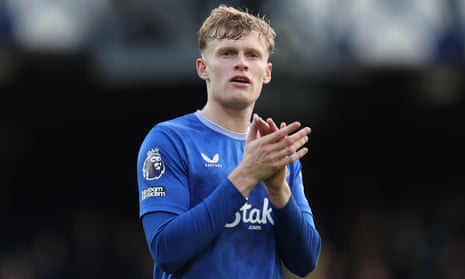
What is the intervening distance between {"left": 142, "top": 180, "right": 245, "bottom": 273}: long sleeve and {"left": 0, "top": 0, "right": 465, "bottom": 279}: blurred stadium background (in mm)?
7852

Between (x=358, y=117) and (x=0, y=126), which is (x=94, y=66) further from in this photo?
(x=358, y=117)

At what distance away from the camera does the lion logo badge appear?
469 centimetres

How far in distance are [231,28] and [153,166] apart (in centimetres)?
76

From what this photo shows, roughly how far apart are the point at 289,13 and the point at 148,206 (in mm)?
7955

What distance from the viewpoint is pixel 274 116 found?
16297mm

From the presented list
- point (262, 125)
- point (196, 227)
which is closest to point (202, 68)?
point (262, 125)

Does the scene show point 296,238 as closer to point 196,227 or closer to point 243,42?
point 196,227

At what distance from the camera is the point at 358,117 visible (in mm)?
19203

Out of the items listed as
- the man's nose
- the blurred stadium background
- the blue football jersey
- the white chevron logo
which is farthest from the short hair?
A: the blurred stadium background

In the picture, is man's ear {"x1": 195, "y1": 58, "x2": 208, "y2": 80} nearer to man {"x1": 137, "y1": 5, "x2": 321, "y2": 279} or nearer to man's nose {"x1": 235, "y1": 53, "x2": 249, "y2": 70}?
man {"x1": 137, "y1": 5, "x2": 321, "y2": 279}

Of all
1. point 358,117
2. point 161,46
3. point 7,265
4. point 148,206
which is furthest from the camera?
point 358,117

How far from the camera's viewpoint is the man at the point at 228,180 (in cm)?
448

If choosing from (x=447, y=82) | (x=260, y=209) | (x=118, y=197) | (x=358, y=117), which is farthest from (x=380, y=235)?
(x=260, y=209)

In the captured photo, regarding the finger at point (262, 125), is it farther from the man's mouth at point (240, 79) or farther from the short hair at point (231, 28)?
the short hair at point (231, 28)
